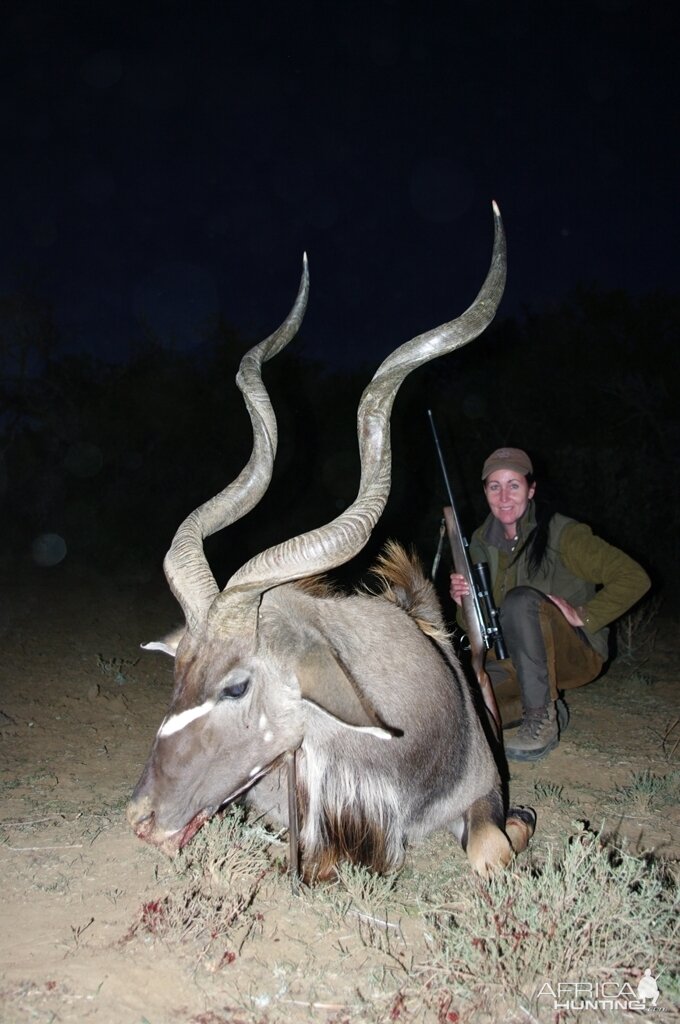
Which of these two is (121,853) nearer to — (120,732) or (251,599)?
(251,599)

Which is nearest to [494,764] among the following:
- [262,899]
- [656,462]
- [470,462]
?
[262,899]

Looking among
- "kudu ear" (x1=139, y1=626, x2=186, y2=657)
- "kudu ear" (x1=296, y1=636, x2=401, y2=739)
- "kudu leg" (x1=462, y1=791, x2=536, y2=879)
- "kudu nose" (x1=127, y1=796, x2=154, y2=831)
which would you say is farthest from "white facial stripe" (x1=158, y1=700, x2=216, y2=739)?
"kudu leg" (x1=462, y1=791, x2=536, y2=879)

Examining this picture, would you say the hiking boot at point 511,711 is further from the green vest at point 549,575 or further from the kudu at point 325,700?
the kudu at point 325,700

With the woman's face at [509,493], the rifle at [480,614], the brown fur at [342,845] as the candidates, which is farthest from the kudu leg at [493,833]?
the woman's face at [509,493]

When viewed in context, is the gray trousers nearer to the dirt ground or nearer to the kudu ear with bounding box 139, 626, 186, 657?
the dirt ground

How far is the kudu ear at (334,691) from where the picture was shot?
8.42 ft

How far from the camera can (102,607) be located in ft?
26.7

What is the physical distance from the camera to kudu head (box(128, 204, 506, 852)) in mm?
2484

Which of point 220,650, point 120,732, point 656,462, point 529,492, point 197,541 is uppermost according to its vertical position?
point 197,541

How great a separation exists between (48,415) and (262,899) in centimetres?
1539

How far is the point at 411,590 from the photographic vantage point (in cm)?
354

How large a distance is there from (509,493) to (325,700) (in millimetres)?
2040

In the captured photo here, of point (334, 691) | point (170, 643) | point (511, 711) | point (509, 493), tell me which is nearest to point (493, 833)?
point (334, 691)

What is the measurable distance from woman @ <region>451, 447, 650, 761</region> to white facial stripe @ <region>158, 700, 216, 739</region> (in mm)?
1976
